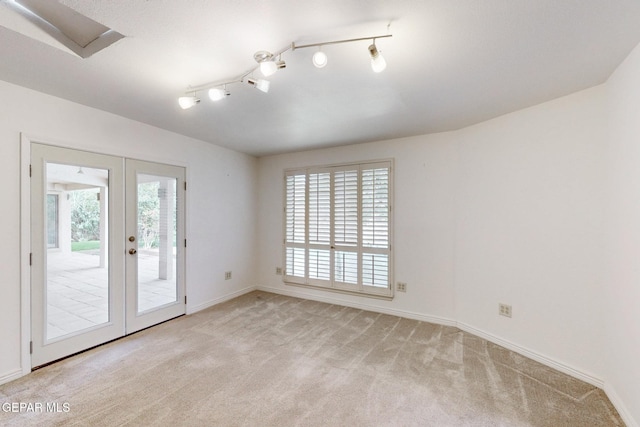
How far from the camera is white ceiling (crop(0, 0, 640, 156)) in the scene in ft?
4.64

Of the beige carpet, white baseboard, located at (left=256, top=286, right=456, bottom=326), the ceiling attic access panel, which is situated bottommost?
the beige carpet

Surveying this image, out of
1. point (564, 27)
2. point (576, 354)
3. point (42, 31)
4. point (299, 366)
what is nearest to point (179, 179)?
point (42, 31)

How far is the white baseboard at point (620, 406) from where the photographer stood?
69.8 inches

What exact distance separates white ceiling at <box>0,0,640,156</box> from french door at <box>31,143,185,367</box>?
70 centimetres

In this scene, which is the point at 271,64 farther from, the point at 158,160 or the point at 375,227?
the point at 375,227

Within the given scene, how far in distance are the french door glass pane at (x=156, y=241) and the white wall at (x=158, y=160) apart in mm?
221

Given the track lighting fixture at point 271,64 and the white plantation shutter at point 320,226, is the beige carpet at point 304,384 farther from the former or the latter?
the track lighting fixture at point 271,64

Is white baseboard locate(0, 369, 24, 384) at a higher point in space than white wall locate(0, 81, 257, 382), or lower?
lower

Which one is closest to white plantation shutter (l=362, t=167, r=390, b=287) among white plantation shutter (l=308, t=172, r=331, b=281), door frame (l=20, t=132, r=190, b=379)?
white plantation shutter (l=308, t=172, r=331, b=281)

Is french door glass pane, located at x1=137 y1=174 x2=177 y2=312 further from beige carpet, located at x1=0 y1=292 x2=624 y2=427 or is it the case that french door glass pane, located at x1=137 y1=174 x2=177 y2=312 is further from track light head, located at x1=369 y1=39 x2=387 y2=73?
track light head, located at x1=369 y1=39 x2=387 y2=73

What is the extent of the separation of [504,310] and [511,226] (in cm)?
89

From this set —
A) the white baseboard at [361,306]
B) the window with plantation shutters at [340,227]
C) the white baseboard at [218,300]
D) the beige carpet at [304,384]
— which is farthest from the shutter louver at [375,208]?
the white baseboard at [218,300]

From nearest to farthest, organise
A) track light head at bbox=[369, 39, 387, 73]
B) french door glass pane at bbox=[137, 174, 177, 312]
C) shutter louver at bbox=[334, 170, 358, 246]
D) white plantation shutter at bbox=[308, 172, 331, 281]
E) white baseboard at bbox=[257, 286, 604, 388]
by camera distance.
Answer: track light head at bbox=[369, 39, 387, 73] → white baseboard at bbox=[257, 286, 604, 388] → french door glass pane at bbox=[137, 174, 177, 312] → shutter louver at bbox=[334, 170, 358, 246] → white plantation shutter at bbox=[308, 172, 331, 281]

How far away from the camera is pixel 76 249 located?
273 cm
